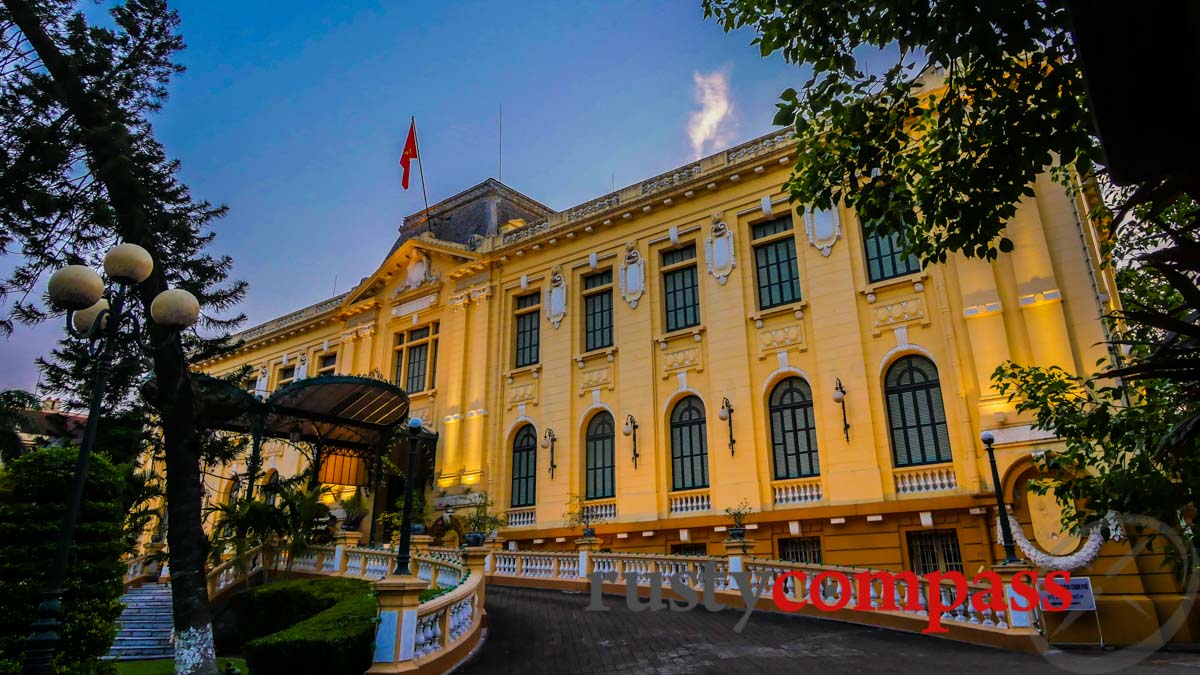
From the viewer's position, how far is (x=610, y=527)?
19.5m

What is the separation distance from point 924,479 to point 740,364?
5.62 metres

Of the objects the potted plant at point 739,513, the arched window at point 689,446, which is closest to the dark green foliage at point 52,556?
the potted plant at point 739,513

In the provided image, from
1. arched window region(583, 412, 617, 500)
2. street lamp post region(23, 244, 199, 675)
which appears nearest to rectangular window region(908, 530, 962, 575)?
arched window region(583, 412, 617, 500)

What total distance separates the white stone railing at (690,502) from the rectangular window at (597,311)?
5.75 m

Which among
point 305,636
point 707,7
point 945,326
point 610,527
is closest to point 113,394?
point 305,636

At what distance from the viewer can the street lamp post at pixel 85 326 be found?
5.19 metres

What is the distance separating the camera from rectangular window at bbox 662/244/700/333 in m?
21.2

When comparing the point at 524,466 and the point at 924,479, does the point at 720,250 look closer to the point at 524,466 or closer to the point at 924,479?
the point at 924,479

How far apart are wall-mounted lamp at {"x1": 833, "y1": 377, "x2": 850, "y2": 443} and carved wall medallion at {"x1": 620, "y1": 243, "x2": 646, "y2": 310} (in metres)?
7.19

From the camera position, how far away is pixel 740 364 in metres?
19.2

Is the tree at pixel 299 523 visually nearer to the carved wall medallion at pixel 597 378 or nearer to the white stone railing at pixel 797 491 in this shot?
the carved wall medallion at pixel 597 378

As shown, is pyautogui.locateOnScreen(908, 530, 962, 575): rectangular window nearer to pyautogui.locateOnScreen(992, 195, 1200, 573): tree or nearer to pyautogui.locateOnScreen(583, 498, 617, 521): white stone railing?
pyautogui.locateOnScreen(992, 195, 1200, 573): tree

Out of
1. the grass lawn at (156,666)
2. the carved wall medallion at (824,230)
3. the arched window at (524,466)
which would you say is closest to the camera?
the grass lawn at (156,666)

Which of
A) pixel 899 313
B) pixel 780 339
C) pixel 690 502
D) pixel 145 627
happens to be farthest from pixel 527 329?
pixel 145 627
